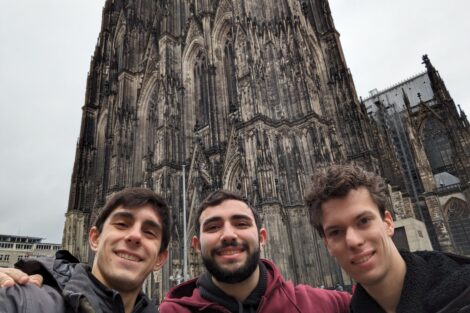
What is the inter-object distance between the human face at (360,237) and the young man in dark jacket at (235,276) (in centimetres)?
54

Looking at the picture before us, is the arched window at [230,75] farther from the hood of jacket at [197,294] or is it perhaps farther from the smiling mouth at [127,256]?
the smiling mouth at [127,256]

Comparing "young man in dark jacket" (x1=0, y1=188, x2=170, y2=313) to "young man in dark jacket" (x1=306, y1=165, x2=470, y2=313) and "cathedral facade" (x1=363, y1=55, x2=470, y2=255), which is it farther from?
"cathedral facade" (x1=363, y1=55, x2=470, y2=255)

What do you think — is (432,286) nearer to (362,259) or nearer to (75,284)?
(362,259)

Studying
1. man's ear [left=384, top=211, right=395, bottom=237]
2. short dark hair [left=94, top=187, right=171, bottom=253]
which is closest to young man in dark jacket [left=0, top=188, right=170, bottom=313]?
short dark hair [left=94, top=187, right=171, bottom=253]

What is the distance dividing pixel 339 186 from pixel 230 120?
621 inches

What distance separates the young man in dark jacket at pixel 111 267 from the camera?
4.23ft

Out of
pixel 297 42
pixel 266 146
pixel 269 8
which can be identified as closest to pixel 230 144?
pixel 266 146

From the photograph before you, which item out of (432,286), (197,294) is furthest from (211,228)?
(432,286)

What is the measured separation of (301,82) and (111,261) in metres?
14.0

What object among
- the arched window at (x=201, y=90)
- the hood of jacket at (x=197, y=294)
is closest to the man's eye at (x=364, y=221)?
the hood of jacket at (x=197, y=294)

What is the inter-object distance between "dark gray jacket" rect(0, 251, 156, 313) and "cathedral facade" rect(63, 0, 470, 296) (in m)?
10.4

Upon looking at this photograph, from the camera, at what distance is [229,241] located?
2020mm

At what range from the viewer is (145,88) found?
24.2m

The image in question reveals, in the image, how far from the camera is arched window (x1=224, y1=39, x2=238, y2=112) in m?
18.1
